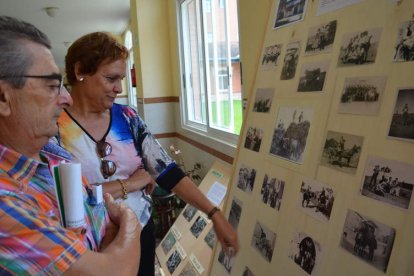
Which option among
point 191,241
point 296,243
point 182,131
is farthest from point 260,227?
point 182,131

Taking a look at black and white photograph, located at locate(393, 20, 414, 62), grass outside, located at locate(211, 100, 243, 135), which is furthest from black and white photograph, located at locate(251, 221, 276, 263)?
grass outside, located at locate(211, 100, 243, 135)

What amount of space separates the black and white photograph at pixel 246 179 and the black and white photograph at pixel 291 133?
155 millimetres

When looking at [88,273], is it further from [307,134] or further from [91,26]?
[91,26]

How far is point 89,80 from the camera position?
1277mm

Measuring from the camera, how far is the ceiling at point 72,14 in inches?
223

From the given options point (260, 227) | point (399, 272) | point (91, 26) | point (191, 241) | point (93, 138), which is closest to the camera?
point (399, 272)

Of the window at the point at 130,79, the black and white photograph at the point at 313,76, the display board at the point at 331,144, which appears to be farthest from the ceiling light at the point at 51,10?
the black and white photograph at the point at 313,76

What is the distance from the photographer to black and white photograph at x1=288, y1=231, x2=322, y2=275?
90cm

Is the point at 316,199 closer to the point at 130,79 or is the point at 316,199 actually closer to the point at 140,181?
the point at 140,181

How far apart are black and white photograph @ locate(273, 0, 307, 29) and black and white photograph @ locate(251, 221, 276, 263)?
2.28 ft

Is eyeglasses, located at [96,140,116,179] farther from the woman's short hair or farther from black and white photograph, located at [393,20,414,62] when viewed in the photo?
black and white photograph, located at [393,20,414,62]

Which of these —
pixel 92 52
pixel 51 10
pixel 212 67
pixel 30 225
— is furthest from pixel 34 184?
pixel 51 10

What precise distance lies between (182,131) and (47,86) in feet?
10.6

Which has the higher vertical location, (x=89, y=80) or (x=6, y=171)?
(x=89, y=80)
